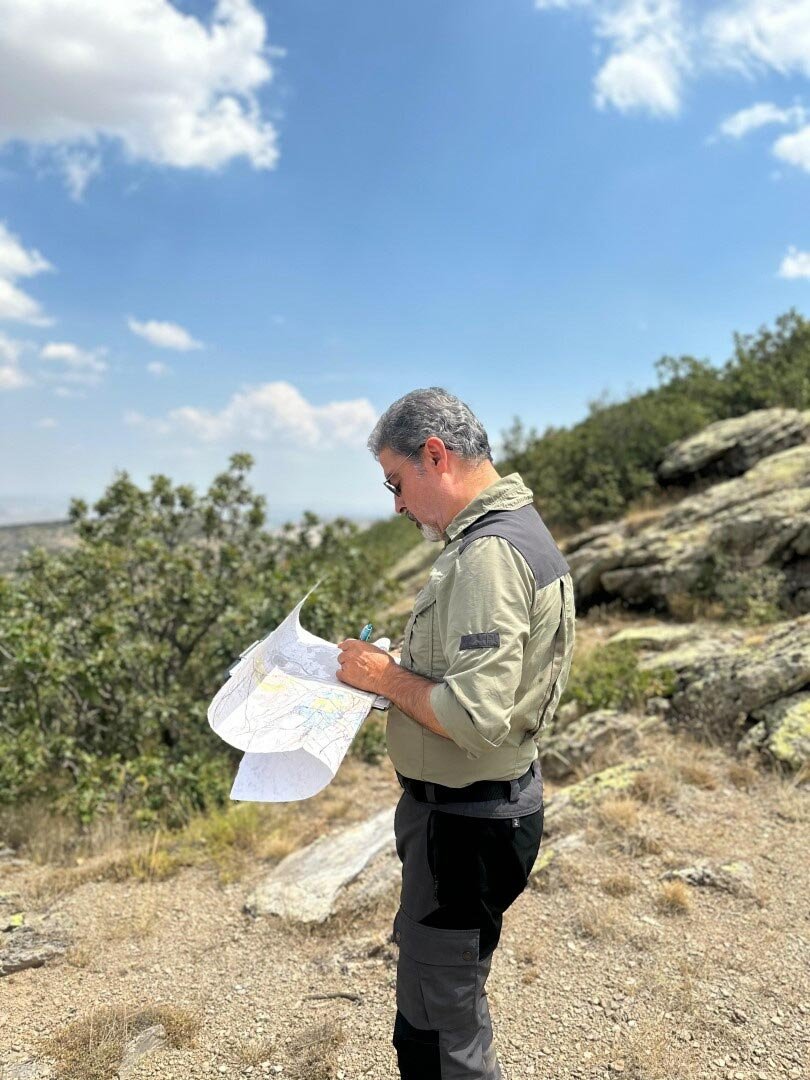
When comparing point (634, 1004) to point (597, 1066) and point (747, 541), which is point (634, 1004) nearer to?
point (597, 1066)

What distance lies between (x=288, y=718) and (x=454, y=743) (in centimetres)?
48

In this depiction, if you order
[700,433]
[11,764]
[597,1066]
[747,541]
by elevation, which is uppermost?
[700,433]

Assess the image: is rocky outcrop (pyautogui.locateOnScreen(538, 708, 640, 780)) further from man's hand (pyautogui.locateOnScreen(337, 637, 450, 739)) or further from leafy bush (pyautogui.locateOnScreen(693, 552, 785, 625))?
man's hand (pyautogui.locateOnScreen(337, 637, 450, 739))

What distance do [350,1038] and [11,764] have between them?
12.4ft

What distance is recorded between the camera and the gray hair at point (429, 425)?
6.72ft

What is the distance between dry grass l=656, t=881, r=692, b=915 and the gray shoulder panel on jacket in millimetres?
2848

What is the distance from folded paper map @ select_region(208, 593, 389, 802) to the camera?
1.95 metres

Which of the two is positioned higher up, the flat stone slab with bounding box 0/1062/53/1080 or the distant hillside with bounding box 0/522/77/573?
the distant hillside with bounding box 0/522/77/573

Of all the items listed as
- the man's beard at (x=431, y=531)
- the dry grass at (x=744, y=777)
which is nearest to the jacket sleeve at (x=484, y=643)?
the man's beard at (x=431, y=531)

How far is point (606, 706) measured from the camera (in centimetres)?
654

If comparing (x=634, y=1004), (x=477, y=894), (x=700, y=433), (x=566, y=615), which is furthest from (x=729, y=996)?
(x=700, y=433)

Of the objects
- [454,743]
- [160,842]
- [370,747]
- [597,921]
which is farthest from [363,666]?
[370,747]

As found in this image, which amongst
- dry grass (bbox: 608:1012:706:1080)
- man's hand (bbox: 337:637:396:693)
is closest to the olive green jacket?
man's hand (bbox: 337:637:396:693)

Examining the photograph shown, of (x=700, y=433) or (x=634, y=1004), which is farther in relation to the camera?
(x=700, y=433)
